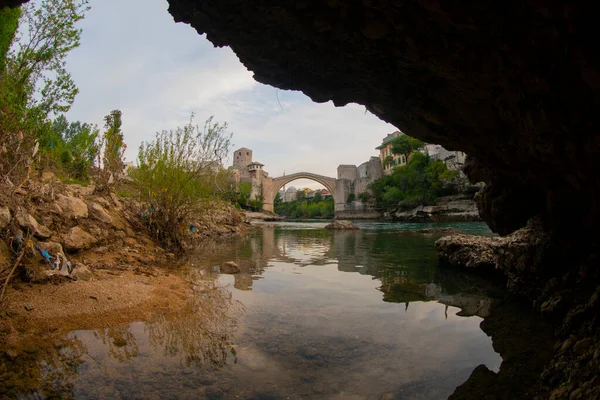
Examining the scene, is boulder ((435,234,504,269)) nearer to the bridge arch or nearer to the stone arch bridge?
the stone arch bridge

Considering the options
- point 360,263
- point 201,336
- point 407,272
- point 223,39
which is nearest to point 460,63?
point 223,39

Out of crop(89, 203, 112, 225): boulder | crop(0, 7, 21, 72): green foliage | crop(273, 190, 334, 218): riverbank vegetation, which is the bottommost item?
crop(273, 190, 334, 218): riverbank vegetation

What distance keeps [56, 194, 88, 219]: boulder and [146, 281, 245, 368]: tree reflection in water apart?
3526 millimetres

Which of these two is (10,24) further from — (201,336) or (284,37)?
(201,336)

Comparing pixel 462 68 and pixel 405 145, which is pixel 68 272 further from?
pixel 405 145

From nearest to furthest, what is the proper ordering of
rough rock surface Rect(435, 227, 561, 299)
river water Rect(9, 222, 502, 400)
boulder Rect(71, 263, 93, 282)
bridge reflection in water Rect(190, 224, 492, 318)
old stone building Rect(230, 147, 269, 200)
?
river water Rect(9, 222, 502, 400)
boulder Rect(71, 263, 93, 282)
rough rock surface Rect(435, 227, 561, 299)
bridge reflection in water Rect(190, 224, 492, 318)
old stone building Rect(230, 147, 269, 200)

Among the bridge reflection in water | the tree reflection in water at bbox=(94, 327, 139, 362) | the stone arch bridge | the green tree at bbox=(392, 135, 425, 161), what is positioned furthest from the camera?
the stone arch bridge

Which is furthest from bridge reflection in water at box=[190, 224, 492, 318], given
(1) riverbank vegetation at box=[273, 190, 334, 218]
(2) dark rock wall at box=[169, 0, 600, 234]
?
(1) riverbank vegetation at box=[273, 190, 334, 218]

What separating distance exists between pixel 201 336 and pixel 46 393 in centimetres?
145

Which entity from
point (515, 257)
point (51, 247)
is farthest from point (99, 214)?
point (515, 257)

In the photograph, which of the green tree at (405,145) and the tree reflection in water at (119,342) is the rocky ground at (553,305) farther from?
the green tree at (405,145)

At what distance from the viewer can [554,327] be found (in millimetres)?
3814

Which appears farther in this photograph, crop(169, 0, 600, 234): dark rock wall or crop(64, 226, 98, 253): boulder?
crop(64, 226, 98, 253): boulder

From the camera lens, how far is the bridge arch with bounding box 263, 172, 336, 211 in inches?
3371
